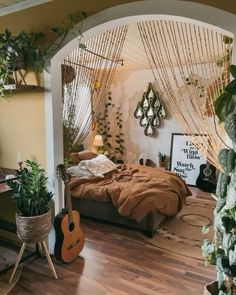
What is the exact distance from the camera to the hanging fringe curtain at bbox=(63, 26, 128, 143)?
297 cm

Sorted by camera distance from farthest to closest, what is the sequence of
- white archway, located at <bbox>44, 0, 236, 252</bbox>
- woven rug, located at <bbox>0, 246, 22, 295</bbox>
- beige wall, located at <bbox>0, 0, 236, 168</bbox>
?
beige wall, located at <bbox>0, 0, 236, 168</bbox>
woven rug, located at <bbox>0, 246, 22, 295</bbox>
white archway, located at <bbox>44, 0, 236, 252</bbox>

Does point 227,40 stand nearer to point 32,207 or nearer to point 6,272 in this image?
point 32,207

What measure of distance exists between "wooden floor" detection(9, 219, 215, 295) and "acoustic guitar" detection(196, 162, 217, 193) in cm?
257

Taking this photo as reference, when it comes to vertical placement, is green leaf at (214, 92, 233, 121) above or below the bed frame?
above

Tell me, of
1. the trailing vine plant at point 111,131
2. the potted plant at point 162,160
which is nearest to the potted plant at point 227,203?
the potted plant at point 162,160

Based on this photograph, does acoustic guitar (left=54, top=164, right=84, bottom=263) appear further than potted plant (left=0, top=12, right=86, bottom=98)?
Yes

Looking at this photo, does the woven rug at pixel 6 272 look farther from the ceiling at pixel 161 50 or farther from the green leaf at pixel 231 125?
the ceiling at pixel 161 50

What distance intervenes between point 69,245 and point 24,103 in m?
1.53

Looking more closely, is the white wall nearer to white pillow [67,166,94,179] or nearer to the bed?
the bed

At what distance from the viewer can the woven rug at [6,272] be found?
2.17 meters

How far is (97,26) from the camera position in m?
2.16

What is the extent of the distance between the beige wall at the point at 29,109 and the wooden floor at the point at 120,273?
1.09 meters

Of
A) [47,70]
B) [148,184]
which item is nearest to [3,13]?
[47,70]

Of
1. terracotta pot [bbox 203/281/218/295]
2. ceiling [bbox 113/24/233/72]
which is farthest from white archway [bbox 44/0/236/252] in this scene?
terracotta pot [bbox 203/281/218/295]
